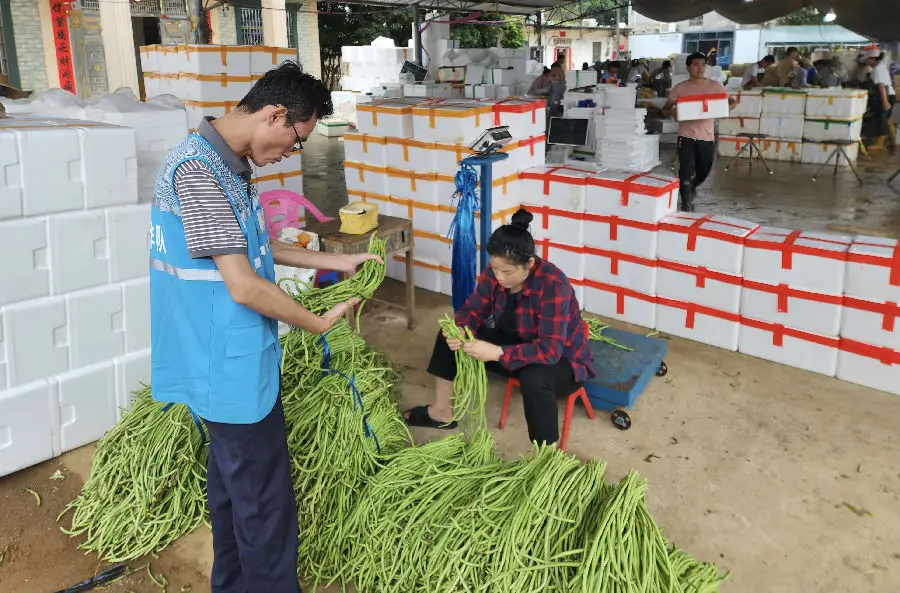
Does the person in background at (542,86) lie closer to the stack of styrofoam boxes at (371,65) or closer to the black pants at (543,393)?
the stack of styrofoam boxes at (371,65)

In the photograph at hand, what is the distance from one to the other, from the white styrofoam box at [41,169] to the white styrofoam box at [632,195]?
355 centimetres

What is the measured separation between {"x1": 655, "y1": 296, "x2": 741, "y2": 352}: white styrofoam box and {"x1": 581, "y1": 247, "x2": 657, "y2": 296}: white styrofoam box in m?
0.17

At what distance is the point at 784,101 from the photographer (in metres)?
11.5

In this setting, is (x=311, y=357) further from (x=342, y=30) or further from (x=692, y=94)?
(x=342, y=30)

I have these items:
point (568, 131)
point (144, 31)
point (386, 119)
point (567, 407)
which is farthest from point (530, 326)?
point (144, 31)

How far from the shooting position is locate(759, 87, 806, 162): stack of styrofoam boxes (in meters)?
11.4

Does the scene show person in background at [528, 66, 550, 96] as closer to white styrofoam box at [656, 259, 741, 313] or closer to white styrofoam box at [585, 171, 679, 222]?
white styrofoam box at [585, 171, 679, 222]

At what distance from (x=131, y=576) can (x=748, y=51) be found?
39.0 m

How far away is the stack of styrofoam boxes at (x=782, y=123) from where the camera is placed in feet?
37.6

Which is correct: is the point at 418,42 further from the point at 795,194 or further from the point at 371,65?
the point at 795,194

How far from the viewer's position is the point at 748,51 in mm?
35750

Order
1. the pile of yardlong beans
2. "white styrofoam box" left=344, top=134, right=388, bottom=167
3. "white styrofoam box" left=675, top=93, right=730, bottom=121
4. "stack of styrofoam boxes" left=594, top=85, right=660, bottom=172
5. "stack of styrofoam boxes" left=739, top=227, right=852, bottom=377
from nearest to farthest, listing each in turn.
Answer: the pile of yardlong beans < "stack of styrofoam boxes" left=739, top=227, right=852, bottom=377 < "white styrofoam box" left=344, top=134, right=388, bottom=167 < "white styrofoam box" left=675, top=93, right=730, bottom=121 < "stack of styrofoam boxes" left=594, top=85, right=660, bottom=172

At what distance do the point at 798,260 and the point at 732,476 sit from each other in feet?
5.69

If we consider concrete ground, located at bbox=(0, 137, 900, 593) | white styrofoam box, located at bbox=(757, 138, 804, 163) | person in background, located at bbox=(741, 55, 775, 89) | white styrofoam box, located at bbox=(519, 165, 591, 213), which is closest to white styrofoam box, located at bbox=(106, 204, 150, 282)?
concrete ground, located at bbox=(0, 137, 900, 593)
